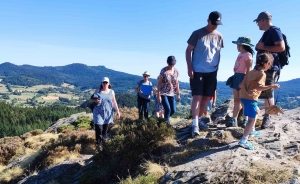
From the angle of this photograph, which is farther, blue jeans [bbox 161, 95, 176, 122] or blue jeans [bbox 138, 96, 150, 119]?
blue jeans [bbox 138, 96, 150, 119]

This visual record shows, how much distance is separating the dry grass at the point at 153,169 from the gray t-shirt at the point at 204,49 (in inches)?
97.1

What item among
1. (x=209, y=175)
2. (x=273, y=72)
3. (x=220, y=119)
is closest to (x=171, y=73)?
(x=220, y=119)

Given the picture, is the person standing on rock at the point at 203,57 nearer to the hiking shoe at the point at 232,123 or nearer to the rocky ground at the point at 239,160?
the rocky ground at the point at 239,160

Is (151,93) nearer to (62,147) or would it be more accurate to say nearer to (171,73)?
(171,73)

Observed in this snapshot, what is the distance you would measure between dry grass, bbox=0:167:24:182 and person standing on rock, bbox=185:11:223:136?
6637 millimetres

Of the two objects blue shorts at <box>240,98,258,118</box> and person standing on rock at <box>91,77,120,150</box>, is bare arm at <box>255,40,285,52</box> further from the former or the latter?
person standing on rock at <box>91,77,120,150</box>

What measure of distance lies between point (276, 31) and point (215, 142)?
117 inches

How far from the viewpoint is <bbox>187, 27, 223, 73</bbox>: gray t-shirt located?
648 cm

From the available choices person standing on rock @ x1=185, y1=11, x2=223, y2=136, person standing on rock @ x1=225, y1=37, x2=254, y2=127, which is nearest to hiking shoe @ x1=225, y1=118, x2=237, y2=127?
person standing on rock @ x1=225, y1=37, x2=254, y2=127

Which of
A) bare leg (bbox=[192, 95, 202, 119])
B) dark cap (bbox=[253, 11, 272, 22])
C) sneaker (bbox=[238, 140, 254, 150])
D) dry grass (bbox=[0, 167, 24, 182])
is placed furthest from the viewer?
dry grass (bbox=[0, 167, 24, 182])

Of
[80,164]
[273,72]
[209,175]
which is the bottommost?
[80,164]

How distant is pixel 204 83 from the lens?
684 centimetres

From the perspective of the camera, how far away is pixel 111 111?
9.34m

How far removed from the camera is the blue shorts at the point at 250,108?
563cm
